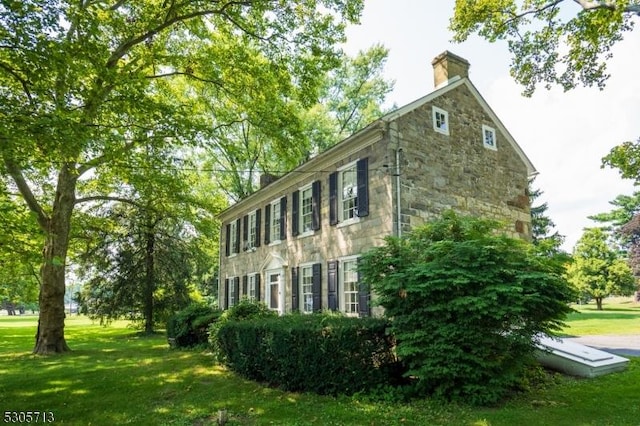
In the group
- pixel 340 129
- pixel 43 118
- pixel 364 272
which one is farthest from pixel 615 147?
pixel 340 129

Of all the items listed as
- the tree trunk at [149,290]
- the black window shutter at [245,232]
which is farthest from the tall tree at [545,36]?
the tree trunk at [149,290]

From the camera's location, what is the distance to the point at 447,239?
697 cm

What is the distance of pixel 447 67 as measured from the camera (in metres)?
12.3

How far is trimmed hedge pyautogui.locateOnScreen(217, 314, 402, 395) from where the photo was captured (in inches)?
260

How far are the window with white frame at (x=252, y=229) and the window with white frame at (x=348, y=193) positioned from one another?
6218 millimetres

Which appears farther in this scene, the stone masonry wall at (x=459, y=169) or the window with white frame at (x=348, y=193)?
the window with white frame at (x=348, y=193)

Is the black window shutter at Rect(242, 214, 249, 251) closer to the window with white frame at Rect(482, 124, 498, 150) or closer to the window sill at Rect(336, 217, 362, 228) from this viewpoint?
the window sill at Rect(336, 217, 362, 228)

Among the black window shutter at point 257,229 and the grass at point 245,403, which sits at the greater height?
the black window shutter at point 257,229

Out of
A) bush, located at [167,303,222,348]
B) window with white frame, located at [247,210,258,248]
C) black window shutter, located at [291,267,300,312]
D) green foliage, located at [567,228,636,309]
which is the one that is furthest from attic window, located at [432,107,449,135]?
green foliage, located at [567,228,636,309]

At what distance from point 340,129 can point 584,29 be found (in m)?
17.5

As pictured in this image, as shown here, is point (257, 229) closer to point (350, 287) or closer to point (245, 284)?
point (245, 284)

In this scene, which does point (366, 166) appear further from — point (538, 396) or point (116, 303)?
point (116, 303)

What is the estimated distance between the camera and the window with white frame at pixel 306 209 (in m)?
13.3

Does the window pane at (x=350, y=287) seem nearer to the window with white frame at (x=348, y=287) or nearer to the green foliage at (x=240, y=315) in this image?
the window with white frame at (x=348, y=287)
